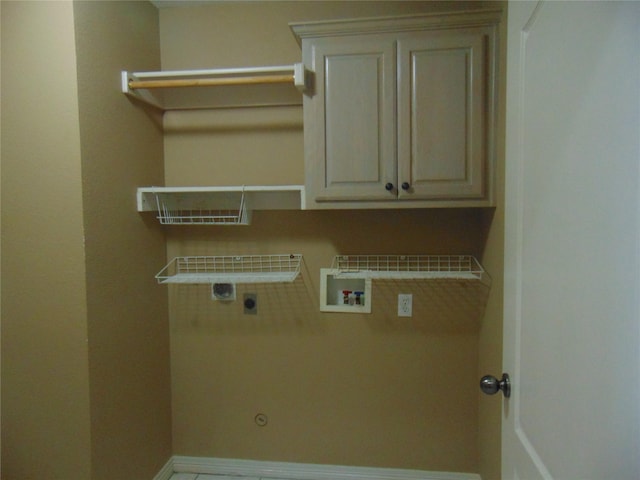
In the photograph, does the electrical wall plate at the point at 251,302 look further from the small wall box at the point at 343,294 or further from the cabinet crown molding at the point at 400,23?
the cabinet crown molding at the point at 400,23

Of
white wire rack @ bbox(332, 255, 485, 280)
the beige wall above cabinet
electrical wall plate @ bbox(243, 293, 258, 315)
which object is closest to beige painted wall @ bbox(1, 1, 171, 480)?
electrical wall plate @ bbox(243, 293, 258, 315)

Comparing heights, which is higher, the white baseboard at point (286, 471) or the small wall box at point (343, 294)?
the small wall box at point (343, 294)

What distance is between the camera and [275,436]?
6.29 ft

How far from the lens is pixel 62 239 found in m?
1.36

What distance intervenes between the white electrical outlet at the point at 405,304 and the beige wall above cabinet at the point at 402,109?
55cm

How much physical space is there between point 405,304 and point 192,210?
1.21 metres

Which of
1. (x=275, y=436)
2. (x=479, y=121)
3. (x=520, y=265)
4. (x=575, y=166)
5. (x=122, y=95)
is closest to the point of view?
(x=575, y=166)

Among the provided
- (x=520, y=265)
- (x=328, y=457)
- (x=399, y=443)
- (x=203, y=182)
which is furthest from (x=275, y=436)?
(x=520, y=265)

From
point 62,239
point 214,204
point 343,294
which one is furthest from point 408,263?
point 62,239

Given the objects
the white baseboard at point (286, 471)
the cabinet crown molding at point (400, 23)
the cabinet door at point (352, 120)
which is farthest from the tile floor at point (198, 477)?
the cabinet crown molding at point (400, 23)

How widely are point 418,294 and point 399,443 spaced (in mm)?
791

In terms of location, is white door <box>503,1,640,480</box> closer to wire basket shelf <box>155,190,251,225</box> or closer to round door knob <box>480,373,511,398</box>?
round door knob <box>480,373,511,398</box>

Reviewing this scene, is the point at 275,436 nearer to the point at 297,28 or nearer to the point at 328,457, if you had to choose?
the point at 328,457

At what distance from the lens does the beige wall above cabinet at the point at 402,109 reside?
1386 millimetres
